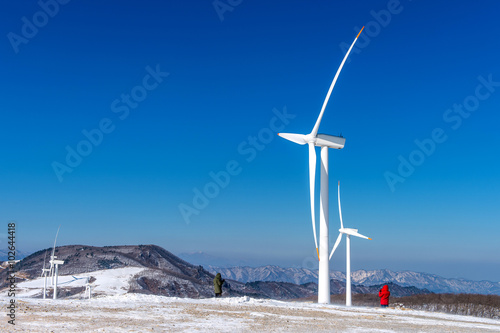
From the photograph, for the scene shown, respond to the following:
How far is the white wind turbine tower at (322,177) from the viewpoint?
150ft

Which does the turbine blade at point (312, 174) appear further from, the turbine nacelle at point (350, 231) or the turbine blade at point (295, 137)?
the turbine nacelle at point (350, 231)

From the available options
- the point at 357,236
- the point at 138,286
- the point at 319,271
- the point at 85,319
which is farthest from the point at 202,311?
the point at 138,286

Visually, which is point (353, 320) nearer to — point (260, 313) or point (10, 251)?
point (260, 313)

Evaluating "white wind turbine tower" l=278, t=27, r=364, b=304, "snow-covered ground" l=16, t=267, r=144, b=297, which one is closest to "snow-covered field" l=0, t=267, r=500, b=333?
"white wind turbine tower" l=278, t=27, r=364, b=304

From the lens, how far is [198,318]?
1125 inches

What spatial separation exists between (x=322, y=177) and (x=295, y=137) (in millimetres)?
5752

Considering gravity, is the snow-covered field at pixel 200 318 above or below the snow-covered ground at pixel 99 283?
above

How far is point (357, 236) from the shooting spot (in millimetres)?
54938

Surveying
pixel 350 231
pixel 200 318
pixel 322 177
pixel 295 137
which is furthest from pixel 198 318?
pixel 350 231

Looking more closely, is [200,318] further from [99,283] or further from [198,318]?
[99,283]

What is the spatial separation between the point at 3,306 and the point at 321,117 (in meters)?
34.3

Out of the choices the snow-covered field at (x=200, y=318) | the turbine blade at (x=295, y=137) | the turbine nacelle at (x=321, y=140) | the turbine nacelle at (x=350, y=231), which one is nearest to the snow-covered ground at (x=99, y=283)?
the turbine nacelle at (x=350, y=231)

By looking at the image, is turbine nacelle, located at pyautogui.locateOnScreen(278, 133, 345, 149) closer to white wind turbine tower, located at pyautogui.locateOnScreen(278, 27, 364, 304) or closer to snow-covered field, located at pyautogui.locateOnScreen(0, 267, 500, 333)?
white wind turbine tower, located at pyautogui.locateOnScreen(278, 27, 364, 304)

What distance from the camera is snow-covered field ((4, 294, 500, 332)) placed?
2447cm
